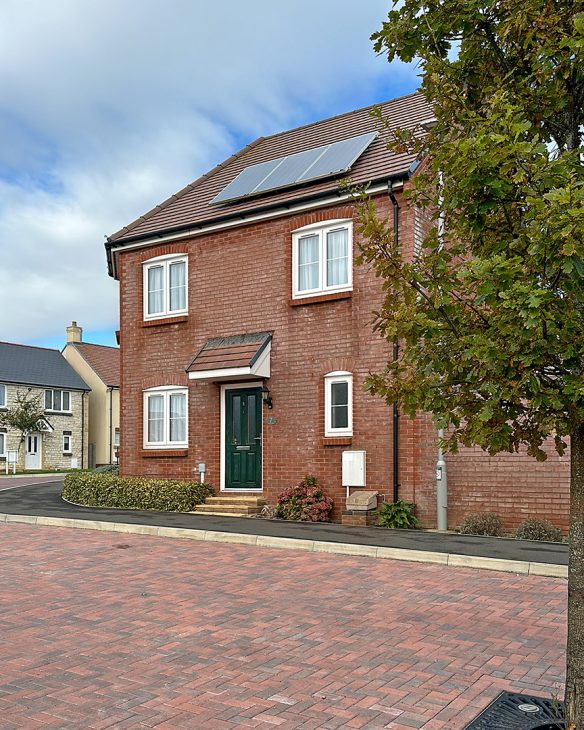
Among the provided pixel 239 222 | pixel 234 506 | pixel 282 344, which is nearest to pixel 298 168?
pixel 239 222

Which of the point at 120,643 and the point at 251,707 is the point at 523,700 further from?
the point at 120,643

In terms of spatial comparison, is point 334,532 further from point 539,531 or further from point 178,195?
point 178,195

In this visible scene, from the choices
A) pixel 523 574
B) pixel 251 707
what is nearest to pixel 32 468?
pixel 523 574

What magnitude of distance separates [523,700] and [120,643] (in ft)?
10.7

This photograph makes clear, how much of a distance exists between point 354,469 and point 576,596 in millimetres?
9941

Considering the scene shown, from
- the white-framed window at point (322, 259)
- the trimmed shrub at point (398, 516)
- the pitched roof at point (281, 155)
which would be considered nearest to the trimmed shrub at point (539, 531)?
the trimmed shrub at point (398, 516)

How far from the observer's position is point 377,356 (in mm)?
14320

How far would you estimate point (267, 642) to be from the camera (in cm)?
636

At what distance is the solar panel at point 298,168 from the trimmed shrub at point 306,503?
6.29 meters

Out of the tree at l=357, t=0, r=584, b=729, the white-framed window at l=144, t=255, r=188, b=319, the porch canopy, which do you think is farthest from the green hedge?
the tree at l=357, t=0, r=584, b=729

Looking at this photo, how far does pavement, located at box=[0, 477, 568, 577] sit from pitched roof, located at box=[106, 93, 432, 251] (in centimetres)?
657

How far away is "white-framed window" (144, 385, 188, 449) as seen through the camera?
1747 centimetres

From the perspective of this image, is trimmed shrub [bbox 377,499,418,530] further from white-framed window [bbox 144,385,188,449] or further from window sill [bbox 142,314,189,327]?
window sill [bbox 142,314,189,327]

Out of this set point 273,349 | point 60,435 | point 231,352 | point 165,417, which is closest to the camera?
point 273,349
